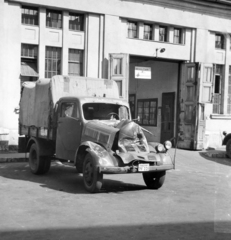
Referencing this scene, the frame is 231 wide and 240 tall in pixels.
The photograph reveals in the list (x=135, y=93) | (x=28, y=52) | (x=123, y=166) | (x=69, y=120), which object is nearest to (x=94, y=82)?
(x=69, y=120)

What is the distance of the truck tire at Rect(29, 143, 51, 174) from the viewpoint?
10102 millimetres

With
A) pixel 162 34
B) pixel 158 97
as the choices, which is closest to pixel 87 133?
pixel 162 34

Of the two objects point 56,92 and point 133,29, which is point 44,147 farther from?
point 133,29

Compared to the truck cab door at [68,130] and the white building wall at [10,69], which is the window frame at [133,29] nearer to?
the white building wall at [10,69]

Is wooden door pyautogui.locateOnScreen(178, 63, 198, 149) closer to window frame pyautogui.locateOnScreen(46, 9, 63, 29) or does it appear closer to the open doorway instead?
the open doorway

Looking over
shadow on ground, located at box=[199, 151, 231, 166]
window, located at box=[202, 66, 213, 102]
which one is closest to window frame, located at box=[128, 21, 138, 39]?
window, located at box=[202, 66, 213, 102]

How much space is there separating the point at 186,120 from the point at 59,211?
41.2ft

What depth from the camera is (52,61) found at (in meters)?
16.0

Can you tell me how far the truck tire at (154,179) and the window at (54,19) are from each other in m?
9.27

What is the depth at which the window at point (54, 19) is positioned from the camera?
15.8 meters

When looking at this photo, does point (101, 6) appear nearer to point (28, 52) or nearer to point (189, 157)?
point (28, 52)

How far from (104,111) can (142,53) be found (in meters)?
8.47

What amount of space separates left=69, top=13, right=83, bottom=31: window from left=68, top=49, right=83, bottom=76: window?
0.96 meters

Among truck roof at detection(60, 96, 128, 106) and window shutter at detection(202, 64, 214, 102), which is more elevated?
window shutter at detection(202, 64, 214, 102)
